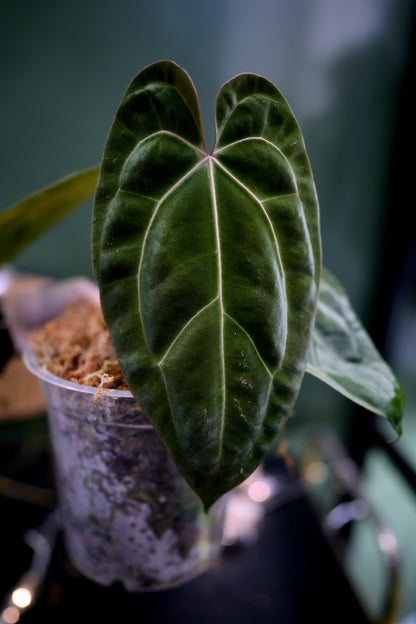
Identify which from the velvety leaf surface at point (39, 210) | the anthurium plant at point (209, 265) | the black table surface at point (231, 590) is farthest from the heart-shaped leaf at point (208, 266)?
the black table surface at point (231, 590)

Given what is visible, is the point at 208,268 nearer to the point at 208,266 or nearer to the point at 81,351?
the point at 208,266

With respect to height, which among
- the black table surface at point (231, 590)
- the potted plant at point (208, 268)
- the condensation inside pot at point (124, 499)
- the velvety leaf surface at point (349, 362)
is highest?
the potted plant at point (208, 268)

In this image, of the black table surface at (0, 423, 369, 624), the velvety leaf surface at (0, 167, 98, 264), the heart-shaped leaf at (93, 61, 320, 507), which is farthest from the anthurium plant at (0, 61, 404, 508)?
the black table surface at (0, 423, 369, 624)

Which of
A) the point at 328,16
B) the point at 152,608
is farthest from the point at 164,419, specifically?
the point at 328,16

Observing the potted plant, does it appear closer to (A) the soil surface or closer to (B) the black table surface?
(A) the soil surface

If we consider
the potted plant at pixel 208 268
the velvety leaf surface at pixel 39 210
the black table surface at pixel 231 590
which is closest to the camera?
the potted plant at pixel 208 268

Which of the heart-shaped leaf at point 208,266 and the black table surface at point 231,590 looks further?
the black table surface at point 231,590

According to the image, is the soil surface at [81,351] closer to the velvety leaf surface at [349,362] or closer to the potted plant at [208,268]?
the potted plant at [208,268]
